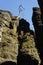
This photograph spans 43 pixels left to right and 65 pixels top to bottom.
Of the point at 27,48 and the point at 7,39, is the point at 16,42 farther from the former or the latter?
the point at 27,48

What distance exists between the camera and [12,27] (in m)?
25.0

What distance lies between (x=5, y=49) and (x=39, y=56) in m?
3.34

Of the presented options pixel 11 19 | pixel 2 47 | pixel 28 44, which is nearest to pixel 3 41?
pixel 2 47

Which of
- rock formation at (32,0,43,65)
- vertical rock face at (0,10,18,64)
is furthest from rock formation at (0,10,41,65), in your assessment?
rock formation at (32,0,43,65)

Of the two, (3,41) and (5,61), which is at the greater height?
(3,41)

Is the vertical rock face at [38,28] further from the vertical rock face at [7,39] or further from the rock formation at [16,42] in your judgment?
the vertical rock face at [7,39]

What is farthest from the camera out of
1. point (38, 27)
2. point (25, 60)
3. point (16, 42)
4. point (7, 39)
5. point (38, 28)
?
point (38, 27)

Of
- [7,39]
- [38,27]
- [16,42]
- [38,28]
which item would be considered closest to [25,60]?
[16,42]

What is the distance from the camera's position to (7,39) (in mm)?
22891

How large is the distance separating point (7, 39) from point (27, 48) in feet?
6.68

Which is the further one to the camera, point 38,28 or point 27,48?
point 38,28

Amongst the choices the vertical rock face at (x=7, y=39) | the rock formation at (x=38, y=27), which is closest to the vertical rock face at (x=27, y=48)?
the vertical rock face at (x=7, y=39)

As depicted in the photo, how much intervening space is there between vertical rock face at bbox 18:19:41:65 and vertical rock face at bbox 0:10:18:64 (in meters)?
0.55

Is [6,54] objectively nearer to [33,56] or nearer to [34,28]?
[33,56]
